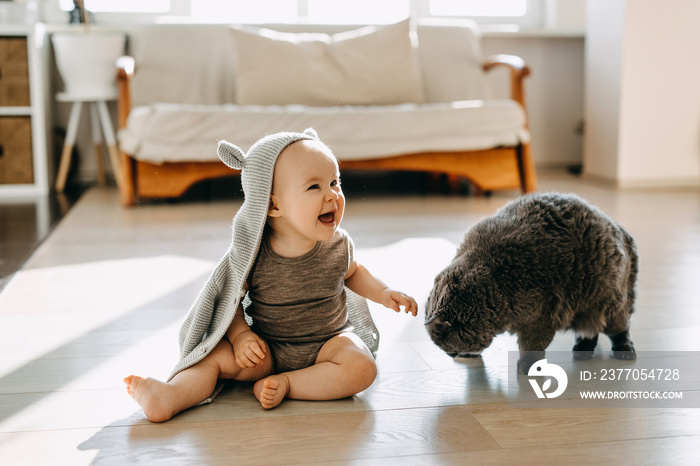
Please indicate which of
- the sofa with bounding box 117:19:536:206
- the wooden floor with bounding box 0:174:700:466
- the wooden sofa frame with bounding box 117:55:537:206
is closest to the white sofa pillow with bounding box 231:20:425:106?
the sofa with bounding box 117:19:536:206

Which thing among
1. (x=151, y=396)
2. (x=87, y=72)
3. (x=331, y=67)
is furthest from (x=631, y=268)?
(x=87, y=72)

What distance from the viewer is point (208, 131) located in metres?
2.90

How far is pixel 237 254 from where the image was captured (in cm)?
104

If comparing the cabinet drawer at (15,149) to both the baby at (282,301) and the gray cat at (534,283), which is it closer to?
the baby at (282,301)

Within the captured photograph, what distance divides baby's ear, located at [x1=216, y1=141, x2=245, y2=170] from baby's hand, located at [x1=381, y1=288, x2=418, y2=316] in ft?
0.93

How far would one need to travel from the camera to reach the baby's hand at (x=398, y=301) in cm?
106

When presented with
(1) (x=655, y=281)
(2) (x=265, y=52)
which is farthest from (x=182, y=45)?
(1) (x=655, y=281)

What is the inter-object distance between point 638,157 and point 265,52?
71.7 inches

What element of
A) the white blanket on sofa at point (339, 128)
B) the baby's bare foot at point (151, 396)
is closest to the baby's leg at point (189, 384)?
the baby's bare foot at point (151, 396)

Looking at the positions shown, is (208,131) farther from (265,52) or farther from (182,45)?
(182,45)

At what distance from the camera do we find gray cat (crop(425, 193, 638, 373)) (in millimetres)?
1018

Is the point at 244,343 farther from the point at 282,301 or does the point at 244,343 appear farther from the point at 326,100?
the point at 326,100

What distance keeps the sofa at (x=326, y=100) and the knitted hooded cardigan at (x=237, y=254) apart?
1.91m

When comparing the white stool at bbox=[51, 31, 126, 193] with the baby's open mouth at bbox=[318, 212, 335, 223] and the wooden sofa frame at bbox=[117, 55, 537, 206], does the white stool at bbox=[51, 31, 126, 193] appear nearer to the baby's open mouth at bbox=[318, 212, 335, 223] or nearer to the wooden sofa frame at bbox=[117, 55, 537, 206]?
the wooden sofa frame at bbox=[117, 55, 537, 206]
